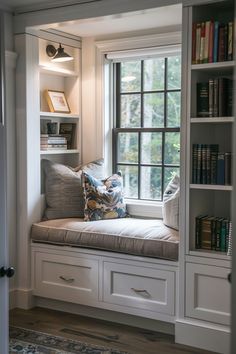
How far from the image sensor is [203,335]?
3.44 metres

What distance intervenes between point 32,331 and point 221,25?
252 centimetres

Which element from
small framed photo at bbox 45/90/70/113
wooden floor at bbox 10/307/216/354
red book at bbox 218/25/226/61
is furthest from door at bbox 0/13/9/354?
small framed photo at bbox 45/90/70/113

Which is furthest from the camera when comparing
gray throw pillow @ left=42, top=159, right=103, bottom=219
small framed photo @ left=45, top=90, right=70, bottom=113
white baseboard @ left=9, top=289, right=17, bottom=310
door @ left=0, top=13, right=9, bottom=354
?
small framed photo @ left=45, top=90, right=70, bottom=113

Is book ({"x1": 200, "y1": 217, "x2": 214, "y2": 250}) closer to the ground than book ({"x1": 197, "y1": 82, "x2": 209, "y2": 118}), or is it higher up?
closer to the ground

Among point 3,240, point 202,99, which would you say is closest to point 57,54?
point 202,99

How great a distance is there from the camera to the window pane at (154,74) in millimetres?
4453

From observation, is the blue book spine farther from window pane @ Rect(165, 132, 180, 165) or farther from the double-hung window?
window pane @ Rect(165, 132, 180, 165)

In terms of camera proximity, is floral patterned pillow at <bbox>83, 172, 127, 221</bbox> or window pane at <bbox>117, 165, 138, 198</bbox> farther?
window pane at <bbox>117, 165, 138, 198</bbox>

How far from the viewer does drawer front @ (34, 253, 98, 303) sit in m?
3.97

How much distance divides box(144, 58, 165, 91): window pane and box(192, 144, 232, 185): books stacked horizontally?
1203mm

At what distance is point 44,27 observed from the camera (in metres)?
4.07

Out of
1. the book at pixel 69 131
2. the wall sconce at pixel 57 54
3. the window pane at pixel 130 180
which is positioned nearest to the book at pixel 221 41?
the wall sconce at pixel 57 54

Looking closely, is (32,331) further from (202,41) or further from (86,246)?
(202,41)

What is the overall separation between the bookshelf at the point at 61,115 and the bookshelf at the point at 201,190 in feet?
4.76
